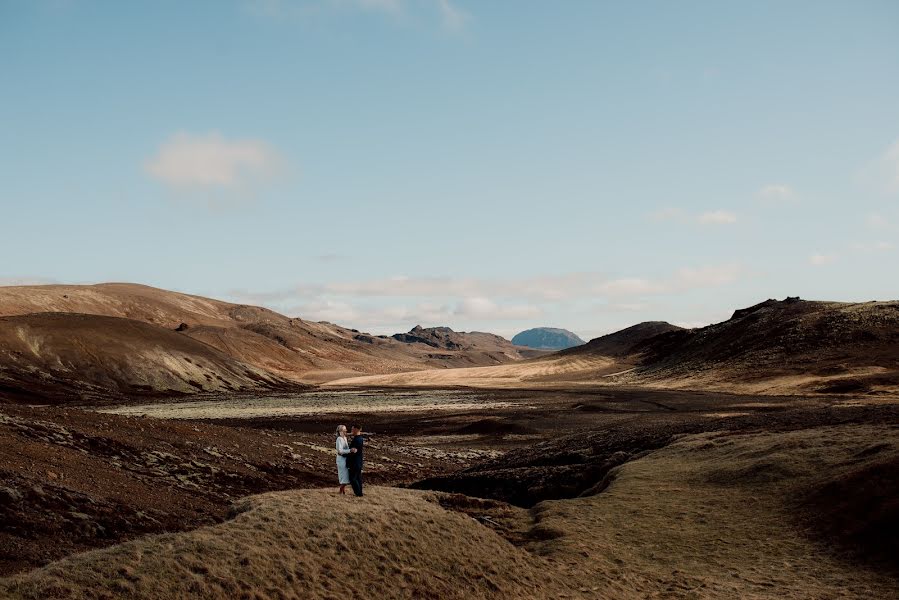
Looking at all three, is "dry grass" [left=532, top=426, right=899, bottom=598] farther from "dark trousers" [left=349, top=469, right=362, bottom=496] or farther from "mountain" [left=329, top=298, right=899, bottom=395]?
"mountain" [left=329, top=298, right=899, bottom=395]

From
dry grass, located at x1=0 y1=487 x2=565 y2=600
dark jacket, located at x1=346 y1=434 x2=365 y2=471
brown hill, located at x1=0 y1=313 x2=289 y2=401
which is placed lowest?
dry grass, located at x1=0 y1=487 x2=565 y2=600

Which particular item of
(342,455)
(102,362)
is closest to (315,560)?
(342,455)

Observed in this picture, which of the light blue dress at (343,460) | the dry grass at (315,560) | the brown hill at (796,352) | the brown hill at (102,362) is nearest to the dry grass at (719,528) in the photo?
the dry grass at (315,560)

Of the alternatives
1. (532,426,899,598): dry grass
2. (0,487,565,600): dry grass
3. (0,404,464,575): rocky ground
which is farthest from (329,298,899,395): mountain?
(0,487,565,600): dry grass

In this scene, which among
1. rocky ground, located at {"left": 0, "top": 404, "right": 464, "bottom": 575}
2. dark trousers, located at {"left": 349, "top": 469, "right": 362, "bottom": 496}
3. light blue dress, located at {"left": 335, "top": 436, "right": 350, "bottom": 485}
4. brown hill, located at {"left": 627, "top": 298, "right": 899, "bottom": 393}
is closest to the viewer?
light blue dress, located at {"left": 335, "top": 436, "right": 350, "bottom": 485}

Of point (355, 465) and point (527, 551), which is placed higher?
point (355, 465)

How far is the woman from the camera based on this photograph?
65.6ft

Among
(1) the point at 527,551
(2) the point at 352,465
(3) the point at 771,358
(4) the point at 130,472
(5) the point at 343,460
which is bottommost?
(1) the point at 527,551

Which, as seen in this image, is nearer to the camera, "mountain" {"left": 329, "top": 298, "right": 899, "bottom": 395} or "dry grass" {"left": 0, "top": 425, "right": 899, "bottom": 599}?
"dry grass" {"left": 0, "top": 425, "right": 899, "bottom": 599}

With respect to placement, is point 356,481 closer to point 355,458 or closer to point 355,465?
point 355,465

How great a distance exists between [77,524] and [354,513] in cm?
1025

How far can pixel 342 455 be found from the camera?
20734mm

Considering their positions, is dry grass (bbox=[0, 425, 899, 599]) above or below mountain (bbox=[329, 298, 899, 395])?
below

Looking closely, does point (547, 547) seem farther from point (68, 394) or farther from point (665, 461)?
point (68, 394)
